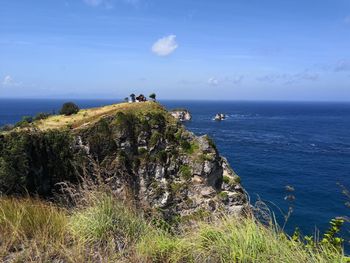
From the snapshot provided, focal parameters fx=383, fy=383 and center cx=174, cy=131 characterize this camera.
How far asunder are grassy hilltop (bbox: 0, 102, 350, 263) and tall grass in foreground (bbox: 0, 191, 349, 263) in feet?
0.06

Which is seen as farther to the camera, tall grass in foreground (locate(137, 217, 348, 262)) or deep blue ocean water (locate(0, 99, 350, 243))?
deep blue ocean water (locate(0, 99, 350, 243))

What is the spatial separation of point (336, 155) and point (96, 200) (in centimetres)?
7942

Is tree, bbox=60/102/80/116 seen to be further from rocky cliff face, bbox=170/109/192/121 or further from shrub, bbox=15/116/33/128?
rocky cliff face, bbox=170/109/192/121

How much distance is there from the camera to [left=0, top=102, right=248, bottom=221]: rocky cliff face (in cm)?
2967

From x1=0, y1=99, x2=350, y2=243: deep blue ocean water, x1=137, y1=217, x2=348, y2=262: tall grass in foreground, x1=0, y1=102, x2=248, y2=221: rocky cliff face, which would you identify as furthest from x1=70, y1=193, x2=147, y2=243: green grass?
x1=0, y1=99, x2=350, y2=243: deep blue ocean water

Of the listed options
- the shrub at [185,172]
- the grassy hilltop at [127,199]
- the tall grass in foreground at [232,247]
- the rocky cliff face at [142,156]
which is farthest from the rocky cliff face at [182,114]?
the tall grass in foreground at [232,247]

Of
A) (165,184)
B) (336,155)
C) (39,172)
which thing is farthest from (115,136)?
(336,155)

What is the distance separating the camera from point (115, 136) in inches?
1449

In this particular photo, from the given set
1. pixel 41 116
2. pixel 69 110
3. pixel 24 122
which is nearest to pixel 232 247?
pixel 24 122

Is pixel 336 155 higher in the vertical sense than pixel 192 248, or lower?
lower

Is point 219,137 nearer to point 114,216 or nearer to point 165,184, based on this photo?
point 165,184

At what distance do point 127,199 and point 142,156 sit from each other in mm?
28536

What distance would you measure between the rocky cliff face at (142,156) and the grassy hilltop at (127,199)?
10cm

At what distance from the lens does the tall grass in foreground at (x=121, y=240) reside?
5.36 meters
